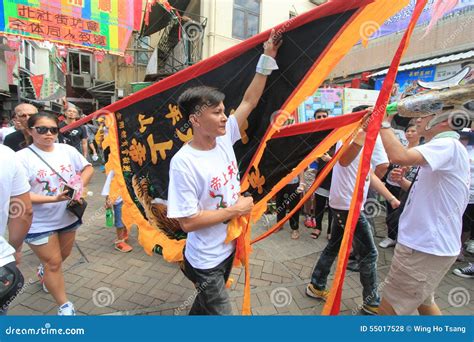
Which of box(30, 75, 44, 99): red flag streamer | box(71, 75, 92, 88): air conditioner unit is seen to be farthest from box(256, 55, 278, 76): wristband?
box(71, 75, 92, 88): air conditioner unit

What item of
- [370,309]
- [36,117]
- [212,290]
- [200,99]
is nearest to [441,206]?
[370,309]

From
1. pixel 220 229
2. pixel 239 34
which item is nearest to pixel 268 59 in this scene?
pixel 220 229

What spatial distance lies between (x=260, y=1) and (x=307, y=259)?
36.6ft

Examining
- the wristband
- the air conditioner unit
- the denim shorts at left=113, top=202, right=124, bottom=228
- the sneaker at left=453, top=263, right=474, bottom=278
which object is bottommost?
the sneaker at left=453, top=263, right=474, bottom=278

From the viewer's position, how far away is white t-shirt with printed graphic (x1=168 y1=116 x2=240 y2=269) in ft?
5.36

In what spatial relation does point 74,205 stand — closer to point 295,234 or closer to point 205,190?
point 205,190

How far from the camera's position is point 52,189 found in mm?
2480

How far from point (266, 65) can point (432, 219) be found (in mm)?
1510

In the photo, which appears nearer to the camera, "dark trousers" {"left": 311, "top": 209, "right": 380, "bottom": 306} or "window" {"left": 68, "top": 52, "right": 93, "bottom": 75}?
"dark trousers" {"left": 311, "top": 209, "right": 380, "bottom": 306}

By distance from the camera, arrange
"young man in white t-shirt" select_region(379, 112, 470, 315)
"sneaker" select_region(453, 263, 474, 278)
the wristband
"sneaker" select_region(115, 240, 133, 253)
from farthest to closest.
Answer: "sneaker" select_region(115, 240, 133, 253) → "sneaker" select_region(453, 263, 474, 278) → the wristband → "young man in white t-shirt" select_region(379, 112, 470, 315)

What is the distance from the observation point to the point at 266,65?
6.27 ft

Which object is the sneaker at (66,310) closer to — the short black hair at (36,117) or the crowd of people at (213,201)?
the crowd of people at (213,201)

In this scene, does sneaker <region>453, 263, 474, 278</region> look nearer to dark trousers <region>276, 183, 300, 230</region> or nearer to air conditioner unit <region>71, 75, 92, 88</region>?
dark trousers <region>276, 183, 300, 230</region>

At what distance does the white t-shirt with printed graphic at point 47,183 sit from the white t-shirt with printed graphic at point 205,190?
132 centimetres
